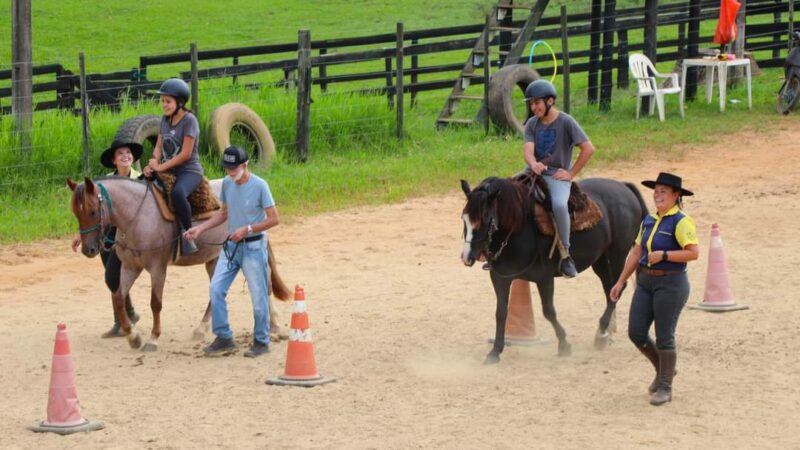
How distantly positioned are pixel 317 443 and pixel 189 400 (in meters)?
1.42

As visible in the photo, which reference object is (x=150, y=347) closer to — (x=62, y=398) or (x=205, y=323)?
(x=205, y=323)

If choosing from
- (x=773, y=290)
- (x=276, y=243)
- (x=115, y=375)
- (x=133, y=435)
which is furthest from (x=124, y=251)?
(x=773, y=290)

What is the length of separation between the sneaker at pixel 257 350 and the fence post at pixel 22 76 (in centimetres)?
705

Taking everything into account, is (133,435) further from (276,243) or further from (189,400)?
(276,243)

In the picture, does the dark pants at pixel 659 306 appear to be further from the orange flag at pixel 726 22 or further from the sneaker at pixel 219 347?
the orange flag at pixel 726 22

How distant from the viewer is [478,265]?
1426cm

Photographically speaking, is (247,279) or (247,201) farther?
(247,279)

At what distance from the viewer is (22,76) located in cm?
1681

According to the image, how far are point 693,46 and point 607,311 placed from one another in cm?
1471

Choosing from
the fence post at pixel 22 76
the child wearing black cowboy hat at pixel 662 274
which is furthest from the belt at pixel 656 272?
the fence post at pixel 22 76

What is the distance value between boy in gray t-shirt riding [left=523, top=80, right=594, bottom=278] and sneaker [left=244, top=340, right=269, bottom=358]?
2.46 m

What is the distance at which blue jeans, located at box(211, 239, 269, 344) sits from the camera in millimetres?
10500

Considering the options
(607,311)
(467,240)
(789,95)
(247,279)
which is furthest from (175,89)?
(789,95)

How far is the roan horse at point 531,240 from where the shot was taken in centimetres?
985
